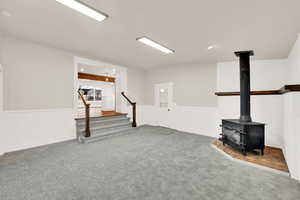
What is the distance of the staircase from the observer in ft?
13.2

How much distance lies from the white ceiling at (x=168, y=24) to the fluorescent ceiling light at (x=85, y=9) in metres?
0.10

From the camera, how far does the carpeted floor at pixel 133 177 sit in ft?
5.79

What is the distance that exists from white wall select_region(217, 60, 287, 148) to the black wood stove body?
88 centimetres

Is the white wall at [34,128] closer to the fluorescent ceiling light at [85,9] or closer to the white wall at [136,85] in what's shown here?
the white wall at [136,85]

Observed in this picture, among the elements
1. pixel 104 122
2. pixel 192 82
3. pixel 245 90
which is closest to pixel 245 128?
pixel 245 90

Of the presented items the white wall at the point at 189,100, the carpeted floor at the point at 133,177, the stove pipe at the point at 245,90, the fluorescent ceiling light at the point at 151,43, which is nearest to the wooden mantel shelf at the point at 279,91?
the stove pipe at the point at 245,90

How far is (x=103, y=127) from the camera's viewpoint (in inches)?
179

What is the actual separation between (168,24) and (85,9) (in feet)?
4.51

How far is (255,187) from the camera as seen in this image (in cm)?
194

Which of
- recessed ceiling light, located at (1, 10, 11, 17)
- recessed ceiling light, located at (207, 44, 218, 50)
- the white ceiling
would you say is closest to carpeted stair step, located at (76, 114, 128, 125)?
the white ceiling

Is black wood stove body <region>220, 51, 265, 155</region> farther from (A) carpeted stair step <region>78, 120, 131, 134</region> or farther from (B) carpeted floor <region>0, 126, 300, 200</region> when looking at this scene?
(A) carpeted stair step <region>78, 120, 131, 134</region>

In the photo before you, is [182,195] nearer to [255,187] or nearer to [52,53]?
[255,187]

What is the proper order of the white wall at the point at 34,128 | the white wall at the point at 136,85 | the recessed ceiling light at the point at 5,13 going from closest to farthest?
the recessed ceiling light at the point at 5,13, the white wall at the point at 34,128, the white wall at the point at 136,85

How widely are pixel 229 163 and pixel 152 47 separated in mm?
3290
